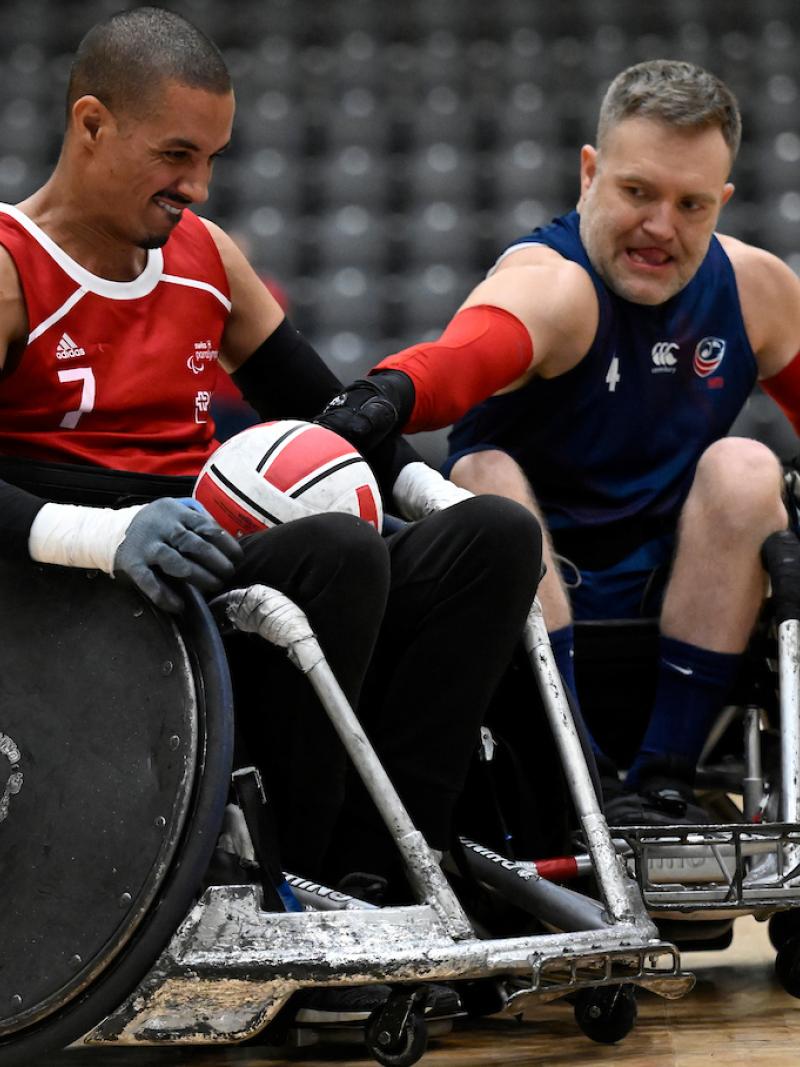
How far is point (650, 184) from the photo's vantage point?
246 cm

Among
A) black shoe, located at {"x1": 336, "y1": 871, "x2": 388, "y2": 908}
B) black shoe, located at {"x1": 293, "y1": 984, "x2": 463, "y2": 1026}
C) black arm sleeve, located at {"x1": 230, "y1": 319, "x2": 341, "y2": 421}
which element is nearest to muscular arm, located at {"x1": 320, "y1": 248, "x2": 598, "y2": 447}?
black arm sleeve, located at {"x1": 230, "y1": 319, "x2": 341, "y2": 421}

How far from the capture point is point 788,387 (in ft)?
8.65

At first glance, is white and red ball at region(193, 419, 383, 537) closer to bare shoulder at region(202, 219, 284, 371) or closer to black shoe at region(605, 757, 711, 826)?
bare shoulder at region(202, 219, 284, 371)

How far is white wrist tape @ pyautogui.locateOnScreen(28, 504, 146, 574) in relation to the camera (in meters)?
1.66

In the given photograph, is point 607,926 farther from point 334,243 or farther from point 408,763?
point 334,243

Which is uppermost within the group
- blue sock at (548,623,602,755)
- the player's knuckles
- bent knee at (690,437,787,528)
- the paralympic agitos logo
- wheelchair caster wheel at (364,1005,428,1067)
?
the player's knuckles

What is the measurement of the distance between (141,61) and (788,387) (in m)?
1.23

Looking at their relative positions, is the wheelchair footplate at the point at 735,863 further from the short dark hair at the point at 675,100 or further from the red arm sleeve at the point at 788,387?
the short dark hair at the point at 675,100

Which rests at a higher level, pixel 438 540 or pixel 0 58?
pixel 0 58

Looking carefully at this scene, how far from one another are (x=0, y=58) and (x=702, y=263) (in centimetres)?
399

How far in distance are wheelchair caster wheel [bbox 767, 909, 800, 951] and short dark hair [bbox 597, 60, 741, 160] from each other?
1173 millimetres

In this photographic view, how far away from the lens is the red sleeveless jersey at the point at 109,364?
1.94 meters

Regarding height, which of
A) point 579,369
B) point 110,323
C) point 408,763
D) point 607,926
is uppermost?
point 110,323

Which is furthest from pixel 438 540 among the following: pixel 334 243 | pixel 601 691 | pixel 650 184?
pixel 334 243
